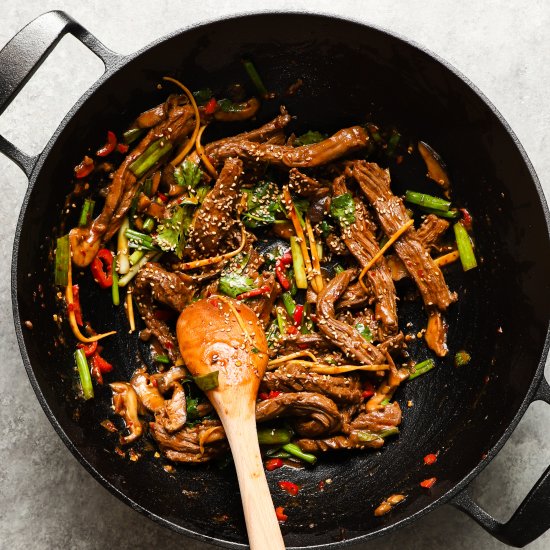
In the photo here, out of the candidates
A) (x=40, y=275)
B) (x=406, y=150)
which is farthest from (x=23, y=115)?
(x=406, y=150)

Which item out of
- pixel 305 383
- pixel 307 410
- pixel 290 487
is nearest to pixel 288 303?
pixel 305 383

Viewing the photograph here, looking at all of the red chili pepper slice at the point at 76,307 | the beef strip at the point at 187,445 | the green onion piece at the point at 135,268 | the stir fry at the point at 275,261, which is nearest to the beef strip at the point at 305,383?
the stir fry at the point at 275,261

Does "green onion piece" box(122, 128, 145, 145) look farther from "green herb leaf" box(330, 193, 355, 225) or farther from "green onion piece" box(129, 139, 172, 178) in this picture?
"green herb leaf" box(330, 193, 355, 225)

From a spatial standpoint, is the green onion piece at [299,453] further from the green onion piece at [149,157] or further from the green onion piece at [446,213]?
the green onion piece at [149,157]

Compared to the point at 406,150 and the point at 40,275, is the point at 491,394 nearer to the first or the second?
the point at 406,150

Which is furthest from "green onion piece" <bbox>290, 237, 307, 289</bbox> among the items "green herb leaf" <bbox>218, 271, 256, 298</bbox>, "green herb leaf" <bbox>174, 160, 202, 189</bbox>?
"green herb leaf" <bbox>174, 160, 202, 189</bbox>

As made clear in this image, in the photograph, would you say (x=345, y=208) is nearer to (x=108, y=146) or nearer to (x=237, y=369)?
(x=237, y=369)
